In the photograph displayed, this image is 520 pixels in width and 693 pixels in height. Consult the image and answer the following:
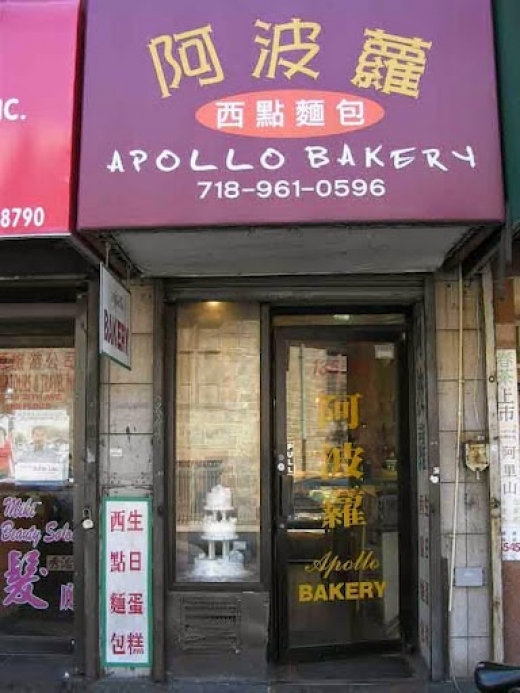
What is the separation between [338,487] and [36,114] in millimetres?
3258

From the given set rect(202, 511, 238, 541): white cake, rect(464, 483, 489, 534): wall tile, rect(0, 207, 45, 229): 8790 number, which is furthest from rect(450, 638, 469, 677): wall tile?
rect(0, 207, 45, 229): 8790 number

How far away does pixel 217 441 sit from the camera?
5.63m

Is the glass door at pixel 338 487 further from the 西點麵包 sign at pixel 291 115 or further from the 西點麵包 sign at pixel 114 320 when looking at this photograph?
the 西點麵包 sign at pixel 291 115

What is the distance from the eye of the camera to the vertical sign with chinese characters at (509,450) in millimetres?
5207

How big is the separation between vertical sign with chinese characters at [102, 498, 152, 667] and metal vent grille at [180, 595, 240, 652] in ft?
0.88

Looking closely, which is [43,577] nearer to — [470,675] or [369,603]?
[369,603]

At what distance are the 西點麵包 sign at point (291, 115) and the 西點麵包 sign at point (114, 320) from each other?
1.84 ft

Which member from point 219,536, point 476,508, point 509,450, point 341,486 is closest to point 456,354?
point 509,450

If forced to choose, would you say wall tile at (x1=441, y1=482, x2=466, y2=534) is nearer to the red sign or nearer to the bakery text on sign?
the bakery text on sign

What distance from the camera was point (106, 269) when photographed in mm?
4578

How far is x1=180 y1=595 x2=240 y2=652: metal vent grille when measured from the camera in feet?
17.5

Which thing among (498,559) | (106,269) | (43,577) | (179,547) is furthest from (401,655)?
(106,269)

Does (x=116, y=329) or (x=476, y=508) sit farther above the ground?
(x=116, y=329)

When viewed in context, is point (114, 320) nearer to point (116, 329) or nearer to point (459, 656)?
point (116, 329)
